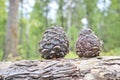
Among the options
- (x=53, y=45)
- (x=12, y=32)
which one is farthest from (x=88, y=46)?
(x=12, y=32)

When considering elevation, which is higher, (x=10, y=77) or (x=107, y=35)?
(x=107, y=35)

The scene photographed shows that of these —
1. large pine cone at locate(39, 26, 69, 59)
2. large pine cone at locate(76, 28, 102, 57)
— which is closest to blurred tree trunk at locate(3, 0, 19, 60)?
large pine cone at locate(39, 26, 69, 59)

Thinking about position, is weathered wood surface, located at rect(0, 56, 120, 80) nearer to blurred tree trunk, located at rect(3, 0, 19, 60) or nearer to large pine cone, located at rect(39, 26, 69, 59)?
large pine cone, located at rect(39, 26, 69, 59)

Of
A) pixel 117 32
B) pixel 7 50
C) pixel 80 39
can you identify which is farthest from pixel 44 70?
pixel 117 32

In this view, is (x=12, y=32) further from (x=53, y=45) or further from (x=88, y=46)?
Answer: (x=88, y=46)

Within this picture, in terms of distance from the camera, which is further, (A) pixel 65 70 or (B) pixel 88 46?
(B) pixel 88 46

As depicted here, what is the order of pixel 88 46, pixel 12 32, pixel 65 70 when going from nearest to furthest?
pixel 65 70 < pixel 88 46 < pixel 12 32

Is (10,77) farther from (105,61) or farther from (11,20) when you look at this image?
(11,20)
